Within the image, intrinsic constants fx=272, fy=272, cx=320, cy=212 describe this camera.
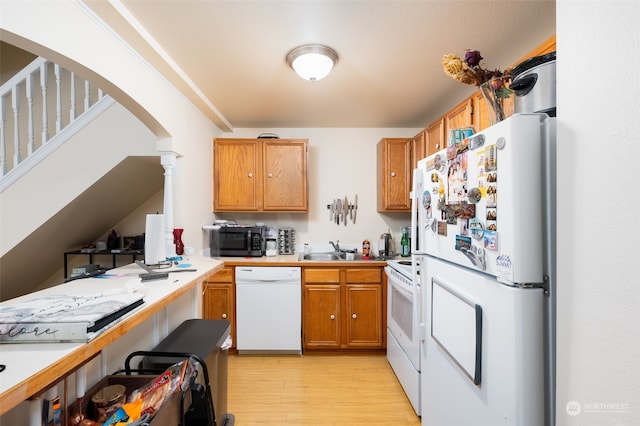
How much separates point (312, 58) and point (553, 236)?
5.11 ft

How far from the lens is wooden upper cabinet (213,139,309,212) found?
2.98m

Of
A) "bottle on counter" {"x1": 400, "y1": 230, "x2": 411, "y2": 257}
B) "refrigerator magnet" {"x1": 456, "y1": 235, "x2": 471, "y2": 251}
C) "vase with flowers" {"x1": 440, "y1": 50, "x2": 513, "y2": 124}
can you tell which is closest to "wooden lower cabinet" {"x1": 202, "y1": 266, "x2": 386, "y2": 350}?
"bottle on counter" {"x1": 400, "y1": 230, "x2": 411, "y2": 257}

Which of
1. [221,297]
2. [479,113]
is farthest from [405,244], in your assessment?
[221,297]

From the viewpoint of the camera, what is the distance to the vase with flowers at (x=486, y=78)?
1134 millimetres

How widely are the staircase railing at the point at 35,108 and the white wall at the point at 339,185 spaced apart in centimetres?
143

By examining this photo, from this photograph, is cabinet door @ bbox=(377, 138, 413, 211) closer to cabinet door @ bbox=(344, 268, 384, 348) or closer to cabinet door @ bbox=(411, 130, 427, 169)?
cabinet door @ bbox=(411, 130, 427, 169)

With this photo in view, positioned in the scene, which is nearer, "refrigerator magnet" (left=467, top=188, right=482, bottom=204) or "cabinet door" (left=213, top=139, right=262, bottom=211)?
"refrigerator magnet" (left=467, top=188, right=482, bottom=204)

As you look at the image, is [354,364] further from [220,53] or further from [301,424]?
[220,53]

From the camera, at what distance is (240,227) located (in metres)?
2.90

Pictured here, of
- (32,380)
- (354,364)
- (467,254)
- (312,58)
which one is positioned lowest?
(354,364)

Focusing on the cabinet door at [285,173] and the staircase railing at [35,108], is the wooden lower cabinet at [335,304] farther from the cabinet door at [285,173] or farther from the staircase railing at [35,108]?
the staircase railing at [35,108]

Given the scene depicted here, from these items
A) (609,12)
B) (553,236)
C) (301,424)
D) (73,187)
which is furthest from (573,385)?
(73,187)

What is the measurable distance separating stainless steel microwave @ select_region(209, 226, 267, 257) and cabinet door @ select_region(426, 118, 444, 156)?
1.93m

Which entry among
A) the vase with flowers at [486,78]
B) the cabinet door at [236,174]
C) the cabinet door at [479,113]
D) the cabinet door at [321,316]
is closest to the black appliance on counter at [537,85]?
the vase with flowers at [486,78]
